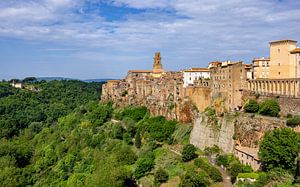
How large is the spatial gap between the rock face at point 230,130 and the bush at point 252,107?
1752 mm

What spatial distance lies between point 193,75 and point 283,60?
767 inches

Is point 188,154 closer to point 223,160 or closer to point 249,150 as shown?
point 223,160

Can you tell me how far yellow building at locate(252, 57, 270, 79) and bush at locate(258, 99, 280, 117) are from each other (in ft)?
41.6

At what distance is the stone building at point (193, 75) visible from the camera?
→ 6919 centimetres

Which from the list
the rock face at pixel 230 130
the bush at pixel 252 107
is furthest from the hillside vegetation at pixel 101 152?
the bush at pixel 252 107

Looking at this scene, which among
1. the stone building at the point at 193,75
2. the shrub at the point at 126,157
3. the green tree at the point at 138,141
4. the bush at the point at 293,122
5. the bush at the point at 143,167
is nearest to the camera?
the bush at the point at 293,122

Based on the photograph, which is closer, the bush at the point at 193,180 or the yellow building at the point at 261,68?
the bush at the point at 193,180

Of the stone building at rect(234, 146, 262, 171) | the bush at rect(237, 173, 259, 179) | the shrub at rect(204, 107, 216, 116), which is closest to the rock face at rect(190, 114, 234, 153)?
the shrub at rect(204, 107, 216, 116)

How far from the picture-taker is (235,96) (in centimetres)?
5316

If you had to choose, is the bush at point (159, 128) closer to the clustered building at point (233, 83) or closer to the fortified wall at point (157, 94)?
the fortified wall at point (157, 94)

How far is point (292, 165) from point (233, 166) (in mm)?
7529

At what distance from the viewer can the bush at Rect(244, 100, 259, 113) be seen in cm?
4912

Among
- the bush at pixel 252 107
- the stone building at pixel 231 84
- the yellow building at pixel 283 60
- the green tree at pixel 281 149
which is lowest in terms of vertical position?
the green tree at pixel 281 149

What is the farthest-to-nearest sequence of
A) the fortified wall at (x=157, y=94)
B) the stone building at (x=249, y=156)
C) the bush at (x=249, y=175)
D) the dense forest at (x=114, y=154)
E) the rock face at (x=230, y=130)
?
the fortified wall at (x=157, y=94) → the rock face at (x=230, y=130) → the dense forest at (x=114, y=154) → the stone building at (x=249, y=156) → the bush at (x=249, y=175)
